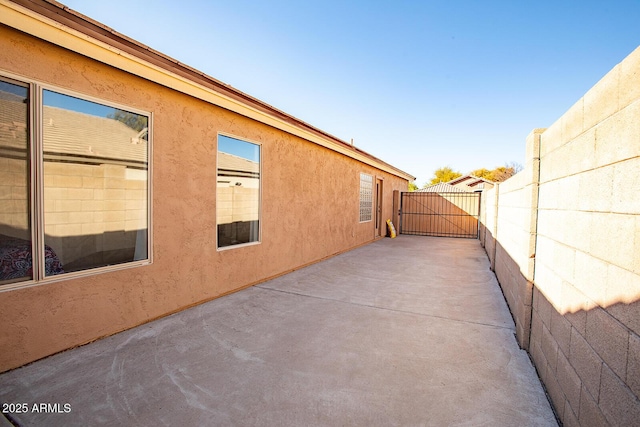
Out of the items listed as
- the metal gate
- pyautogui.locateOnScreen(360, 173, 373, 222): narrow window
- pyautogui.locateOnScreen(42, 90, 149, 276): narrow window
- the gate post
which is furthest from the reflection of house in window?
the metal gate

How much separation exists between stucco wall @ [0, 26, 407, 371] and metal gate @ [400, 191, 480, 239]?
400 inches

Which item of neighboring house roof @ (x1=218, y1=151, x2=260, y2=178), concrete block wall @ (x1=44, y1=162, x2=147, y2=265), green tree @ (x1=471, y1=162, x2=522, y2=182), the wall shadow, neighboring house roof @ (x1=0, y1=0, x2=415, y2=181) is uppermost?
green tree @ (x1=471, y1=162, x2=522, y2=182)

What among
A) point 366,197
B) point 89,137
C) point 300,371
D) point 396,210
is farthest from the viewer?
point 396,210

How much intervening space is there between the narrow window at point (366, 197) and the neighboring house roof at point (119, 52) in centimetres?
615

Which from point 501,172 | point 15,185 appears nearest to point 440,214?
Result: point 15,185

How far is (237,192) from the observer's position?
538 cm

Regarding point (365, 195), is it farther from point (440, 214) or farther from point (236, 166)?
point (236, 166)

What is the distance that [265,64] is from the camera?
9.88 meters

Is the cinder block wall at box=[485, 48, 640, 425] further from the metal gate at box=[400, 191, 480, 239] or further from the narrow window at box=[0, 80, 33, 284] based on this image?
the metal gate at box=[400, 191, 480, 239]

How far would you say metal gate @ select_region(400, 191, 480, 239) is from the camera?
15125 millimetres

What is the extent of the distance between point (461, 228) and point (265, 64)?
1231 cm

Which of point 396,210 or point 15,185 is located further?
point 396,210

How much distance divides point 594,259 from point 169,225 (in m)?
4.47

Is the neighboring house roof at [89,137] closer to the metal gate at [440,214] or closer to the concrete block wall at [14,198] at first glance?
the concrete block wall at [14,198]
